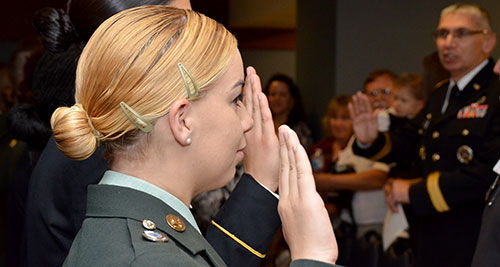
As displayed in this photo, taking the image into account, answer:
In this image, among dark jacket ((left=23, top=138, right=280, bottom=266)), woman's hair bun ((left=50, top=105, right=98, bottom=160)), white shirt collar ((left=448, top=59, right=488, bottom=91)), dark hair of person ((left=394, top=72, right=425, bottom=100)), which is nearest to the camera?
woman's hair bun ((left=50, top=105, right=98, bottom=160))

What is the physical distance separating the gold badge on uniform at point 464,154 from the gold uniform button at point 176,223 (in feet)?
6.28

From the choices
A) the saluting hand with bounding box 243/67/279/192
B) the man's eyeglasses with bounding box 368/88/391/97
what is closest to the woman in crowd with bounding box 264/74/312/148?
the man's eyeglasses with bounding box 368/88/391/97

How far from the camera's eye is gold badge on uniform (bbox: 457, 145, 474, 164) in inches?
105

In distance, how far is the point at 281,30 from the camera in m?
8.54

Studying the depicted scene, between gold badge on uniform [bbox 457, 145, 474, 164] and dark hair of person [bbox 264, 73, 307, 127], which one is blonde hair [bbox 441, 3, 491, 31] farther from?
dark hair of person [bbox 264, 73, 307, 127]

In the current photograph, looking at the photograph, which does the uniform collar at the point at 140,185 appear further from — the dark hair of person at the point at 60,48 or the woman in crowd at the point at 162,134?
the dark hair of person at the point at 60,48

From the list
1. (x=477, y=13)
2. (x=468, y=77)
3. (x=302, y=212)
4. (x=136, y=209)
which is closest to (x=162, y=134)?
(x=136, y=209)

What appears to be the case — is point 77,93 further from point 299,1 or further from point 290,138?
point 299,1

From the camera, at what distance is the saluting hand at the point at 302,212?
1.04 meters

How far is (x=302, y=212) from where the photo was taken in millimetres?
1057

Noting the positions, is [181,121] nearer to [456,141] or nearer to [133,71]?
[133,71]

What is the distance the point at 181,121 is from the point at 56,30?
0.71 meters

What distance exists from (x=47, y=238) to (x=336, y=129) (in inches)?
118

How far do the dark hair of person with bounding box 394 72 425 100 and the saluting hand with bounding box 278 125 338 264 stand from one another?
2.91m
